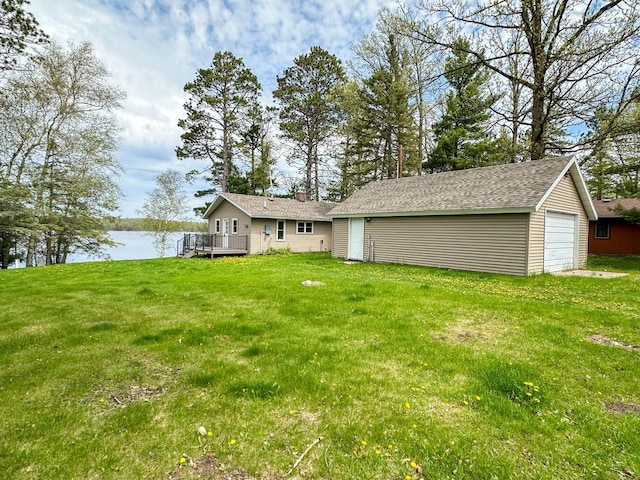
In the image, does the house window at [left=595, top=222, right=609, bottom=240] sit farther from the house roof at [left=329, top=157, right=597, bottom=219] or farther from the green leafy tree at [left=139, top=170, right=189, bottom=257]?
the green leafy tree at [left=139, top=170, right=189, bottom=257]

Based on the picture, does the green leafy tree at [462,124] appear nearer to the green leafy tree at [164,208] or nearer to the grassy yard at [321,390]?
the grassy yard at [321,390]

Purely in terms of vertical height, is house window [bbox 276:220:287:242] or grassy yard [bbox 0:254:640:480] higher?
house window [bbox 276:220:287:242]

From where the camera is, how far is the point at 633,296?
707 cm

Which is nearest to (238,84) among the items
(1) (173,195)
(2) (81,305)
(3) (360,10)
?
(1) (173,195)

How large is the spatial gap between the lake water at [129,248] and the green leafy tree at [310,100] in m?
12.2

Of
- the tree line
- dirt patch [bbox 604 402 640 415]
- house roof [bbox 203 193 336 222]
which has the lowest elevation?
dirt patch [bbox 604 402 640 415]

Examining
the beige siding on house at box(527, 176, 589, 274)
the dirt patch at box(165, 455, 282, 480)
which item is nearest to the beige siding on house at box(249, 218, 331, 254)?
the beige siding on house at box(527, 176, 589, 274)

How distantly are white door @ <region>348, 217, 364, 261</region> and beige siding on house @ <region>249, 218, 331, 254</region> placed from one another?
5.29 m

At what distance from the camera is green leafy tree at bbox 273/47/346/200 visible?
25.2 m

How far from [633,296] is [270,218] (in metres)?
15.2

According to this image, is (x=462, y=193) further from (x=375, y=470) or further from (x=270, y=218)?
(x=375, y=470)

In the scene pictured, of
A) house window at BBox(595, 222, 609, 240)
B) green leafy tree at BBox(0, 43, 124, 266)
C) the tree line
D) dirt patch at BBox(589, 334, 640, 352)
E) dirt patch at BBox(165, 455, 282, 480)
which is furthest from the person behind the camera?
house window at BBox(595, 222, 609, 240)

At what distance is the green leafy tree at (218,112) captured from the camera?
2395cm

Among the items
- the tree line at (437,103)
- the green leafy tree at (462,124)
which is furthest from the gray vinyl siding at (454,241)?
the green leafy tree at (462,124)
